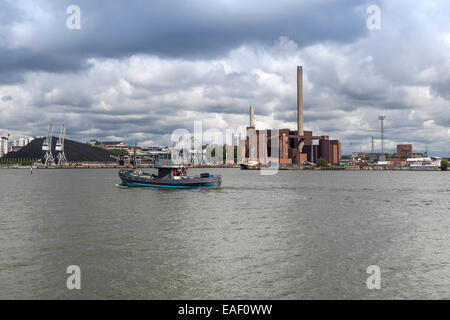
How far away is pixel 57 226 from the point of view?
2988 centimetres

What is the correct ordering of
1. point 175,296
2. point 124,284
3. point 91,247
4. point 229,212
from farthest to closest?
point 229,212 → point 91,247 → point 124,284 → point 175,296

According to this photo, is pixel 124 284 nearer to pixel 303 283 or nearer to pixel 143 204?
pixel 303 283

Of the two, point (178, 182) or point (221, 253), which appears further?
point (178, 182)

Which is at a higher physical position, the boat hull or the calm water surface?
the boat hull

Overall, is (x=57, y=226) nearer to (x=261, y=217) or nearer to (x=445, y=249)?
(x=261, y=217)

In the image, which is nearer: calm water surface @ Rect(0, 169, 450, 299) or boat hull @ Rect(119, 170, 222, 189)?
calm water surface @ Rect(0, 169, 450, 299)

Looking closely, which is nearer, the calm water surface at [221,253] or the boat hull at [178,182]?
the calm water surface at [221,253]

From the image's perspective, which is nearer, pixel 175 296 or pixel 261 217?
pixel 175 296

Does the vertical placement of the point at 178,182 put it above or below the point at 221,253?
above

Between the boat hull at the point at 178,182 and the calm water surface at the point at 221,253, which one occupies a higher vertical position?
the boat hull at the point at 178,182
